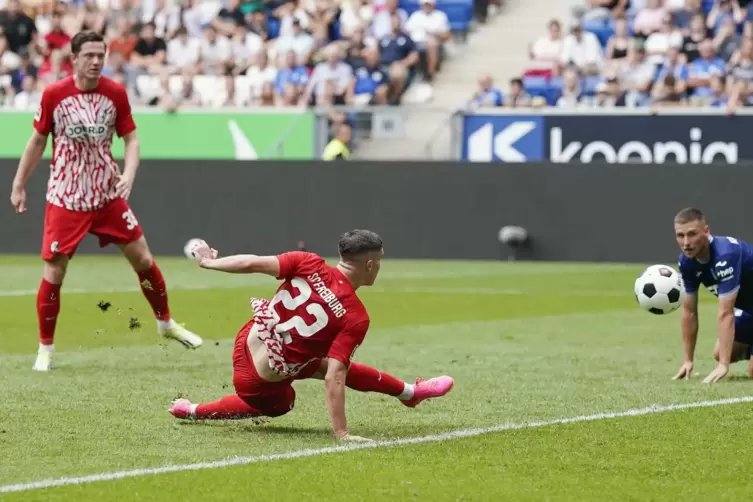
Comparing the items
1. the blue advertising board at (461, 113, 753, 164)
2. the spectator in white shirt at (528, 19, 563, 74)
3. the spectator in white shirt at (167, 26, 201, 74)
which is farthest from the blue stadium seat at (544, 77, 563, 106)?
the spectator in white shirt at (167, 26, 201, 74)

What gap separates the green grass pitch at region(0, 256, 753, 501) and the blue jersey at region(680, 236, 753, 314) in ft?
2.08

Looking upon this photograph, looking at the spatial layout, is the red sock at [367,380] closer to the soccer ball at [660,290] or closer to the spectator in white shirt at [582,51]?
the soccer ball at [660,290]

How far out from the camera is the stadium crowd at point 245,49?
82.7 ft

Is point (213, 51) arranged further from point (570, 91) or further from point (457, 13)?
point (570, 91)

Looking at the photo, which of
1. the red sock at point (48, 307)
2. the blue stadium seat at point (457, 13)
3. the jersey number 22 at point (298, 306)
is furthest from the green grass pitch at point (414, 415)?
the blue stadium seat at point (457, 13)

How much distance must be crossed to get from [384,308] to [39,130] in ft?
20.0

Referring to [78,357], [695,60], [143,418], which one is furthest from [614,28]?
[143,418]

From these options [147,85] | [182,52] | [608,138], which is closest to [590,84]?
[608,138]

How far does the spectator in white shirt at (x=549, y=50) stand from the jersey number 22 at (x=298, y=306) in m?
17.9

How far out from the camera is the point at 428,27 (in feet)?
87.9

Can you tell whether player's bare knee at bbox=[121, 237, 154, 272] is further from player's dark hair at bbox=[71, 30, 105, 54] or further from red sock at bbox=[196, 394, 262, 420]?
red sock at bbox=[196, 394, 262, 420]

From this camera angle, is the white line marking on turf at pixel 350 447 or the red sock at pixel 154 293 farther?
the red sock at pixel 154 293

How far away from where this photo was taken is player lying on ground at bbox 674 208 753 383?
30.4 ft

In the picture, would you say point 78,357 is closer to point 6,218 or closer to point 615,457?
point 615,457
